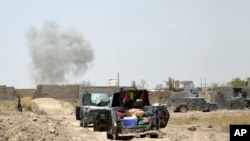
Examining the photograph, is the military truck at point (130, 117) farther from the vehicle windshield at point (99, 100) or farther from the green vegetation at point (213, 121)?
the green vegetation at point (213, 121)

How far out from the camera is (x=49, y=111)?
5050cm

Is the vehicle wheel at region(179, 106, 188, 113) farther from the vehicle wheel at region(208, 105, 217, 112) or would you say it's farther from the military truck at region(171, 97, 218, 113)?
the vehicle wheel at region(208, 105, 217, 112)

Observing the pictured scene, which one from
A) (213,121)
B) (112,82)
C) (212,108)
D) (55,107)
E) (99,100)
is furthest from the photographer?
(112,82)

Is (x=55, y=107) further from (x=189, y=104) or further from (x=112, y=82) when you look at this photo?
(x=112, y=82)

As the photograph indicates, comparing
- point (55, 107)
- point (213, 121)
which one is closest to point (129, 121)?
point (213, 121)

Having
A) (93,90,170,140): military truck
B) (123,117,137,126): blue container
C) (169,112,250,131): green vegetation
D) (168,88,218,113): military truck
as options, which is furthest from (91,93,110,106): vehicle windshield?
(168,88,218,113): military truck

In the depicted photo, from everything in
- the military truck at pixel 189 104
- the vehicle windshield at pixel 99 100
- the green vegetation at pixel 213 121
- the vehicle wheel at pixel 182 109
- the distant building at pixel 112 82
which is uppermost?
the distant building at pixel 112 82

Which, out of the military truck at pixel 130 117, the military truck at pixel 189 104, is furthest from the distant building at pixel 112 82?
the military truck at pixel 130 117

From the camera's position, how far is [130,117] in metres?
18.8

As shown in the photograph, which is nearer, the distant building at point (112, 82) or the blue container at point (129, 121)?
the blue container at point (129, 121)

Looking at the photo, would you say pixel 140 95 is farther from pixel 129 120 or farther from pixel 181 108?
pixel 181 108

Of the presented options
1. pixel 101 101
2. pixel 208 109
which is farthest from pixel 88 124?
pixel 208 109

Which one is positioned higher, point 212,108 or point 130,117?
point 130,117

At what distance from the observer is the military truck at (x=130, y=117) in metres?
18.5
